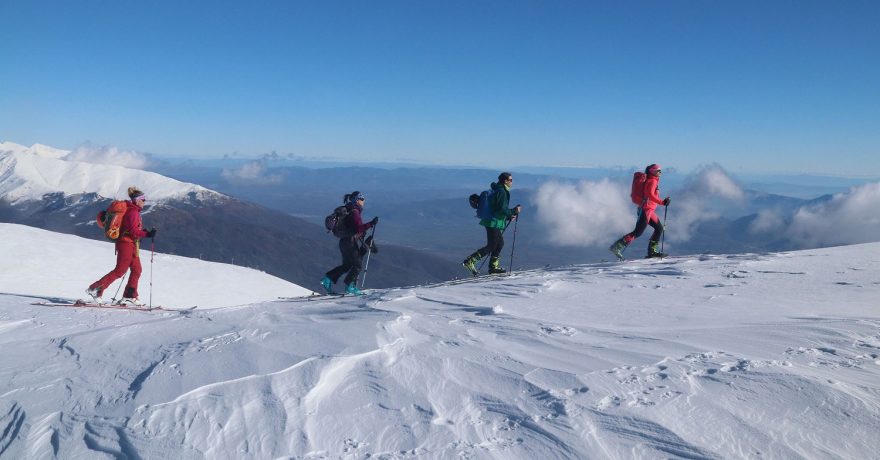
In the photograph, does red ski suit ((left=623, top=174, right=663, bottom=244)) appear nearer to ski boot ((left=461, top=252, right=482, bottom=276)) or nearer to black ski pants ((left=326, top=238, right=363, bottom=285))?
ski boot ((left=461, top=252, right=482, bottom=276))

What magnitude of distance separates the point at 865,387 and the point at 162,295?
2078 cm

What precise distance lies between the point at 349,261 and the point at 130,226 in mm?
4656

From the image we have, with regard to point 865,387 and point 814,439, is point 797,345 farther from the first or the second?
point 814,439

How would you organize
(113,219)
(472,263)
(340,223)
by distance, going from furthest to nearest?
(472,263) < (340,223) < (113,219)

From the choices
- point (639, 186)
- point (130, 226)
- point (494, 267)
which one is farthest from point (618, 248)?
point (130, 226)

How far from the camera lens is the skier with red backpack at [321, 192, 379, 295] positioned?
38.5ft

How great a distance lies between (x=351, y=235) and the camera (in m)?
11.9

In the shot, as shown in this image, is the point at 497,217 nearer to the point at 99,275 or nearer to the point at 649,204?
the point at 649,204

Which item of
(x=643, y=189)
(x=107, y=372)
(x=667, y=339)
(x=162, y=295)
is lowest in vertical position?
(x=162, y=295)

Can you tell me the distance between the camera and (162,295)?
1959cm

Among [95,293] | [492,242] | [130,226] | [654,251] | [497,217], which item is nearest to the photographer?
[130,226]

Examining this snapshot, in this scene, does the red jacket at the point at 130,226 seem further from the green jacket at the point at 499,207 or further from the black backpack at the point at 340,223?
the green jacket at the point at 499,207

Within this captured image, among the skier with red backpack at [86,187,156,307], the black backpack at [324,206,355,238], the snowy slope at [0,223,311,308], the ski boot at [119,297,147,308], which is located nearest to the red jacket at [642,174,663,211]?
the black backpack at [324,206,355,238]

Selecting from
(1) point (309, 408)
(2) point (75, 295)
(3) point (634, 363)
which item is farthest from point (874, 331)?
(2) point (75, 295)
